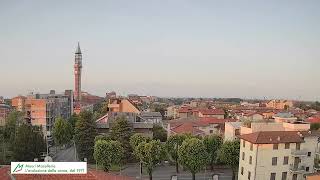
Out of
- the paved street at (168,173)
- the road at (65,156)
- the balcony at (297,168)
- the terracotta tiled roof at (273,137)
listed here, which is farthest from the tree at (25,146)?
the balcony at (297,168)

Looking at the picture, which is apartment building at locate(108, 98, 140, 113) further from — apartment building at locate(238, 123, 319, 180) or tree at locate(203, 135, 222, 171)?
apartment building at locate(238, 123, 319, 180)

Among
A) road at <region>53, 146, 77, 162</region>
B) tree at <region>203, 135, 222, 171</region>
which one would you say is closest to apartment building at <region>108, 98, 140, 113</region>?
road at <region>53, 146, 77, 162</region>

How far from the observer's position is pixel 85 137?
55156 millimetres

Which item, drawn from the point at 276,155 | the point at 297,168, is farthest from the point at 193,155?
the point at 297,168

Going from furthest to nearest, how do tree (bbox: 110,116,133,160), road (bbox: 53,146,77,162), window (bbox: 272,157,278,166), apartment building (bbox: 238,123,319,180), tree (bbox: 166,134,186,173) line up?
road (bbox: 53,146,77,162), tree (bbox: 110,116,133,160), tree (bbox: 166,134,186,173), window (bbox: 272,157,278,166), apartment building (bbox: 238,123,319,180)

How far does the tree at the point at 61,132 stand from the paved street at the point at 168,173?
60.3 ft

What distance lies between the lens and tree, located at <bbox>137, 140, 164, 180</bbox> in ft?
144

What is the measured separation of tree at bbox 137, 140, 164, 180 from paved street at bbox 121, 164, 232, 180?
2975 millimetres

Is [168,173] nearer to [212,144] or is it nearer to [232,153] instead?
[212,144]

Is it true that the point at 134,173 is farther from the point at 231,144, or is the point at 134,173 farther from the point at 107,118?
the point at 107,118

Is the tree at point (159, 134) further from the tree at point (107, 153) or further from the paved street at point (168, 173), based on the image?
the tree at point (107, 153)

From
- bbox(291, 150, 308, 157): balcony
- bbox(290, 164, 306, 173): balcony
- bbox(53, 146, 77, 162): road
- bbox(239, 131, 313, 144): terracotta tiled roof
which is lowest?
bbox(53, 146, 77, 162): road

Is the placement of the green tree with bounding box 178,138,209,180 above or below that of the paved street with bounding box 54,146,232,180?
above

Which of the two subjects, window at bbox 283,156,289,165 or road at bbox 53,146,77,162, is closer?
window at bbox 283,156,289,165
